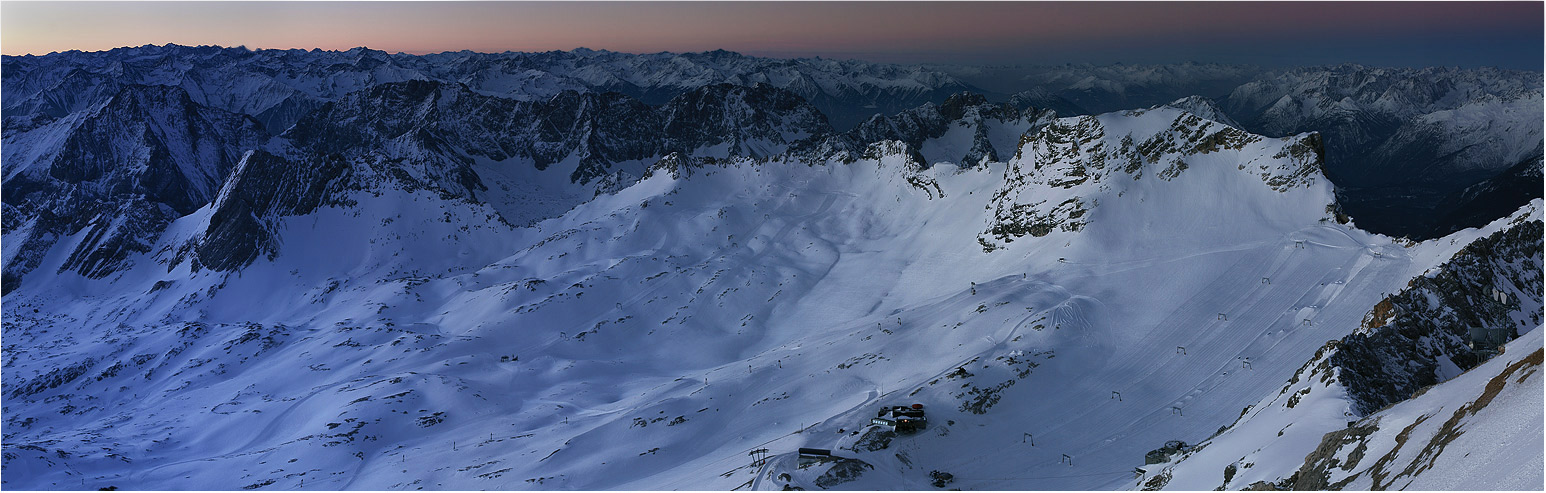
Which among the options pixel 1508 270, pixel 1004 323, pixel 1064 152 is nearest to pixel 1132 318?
pixel 1004 323

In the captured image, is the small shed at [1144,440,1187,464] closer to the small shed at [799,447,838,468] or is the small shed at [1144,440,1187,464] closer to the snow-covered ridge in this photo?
the small shed at [799,447,838,468]

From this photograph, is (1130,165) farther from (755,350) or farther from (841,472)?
(841,472)

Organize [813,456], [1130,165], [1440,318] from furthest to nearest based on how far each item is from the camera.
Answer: [1130,165] → [1440,318] → [813,456]

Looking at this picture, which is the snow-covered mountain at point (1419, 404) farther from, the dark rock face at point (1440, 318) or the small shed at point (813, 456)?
the small shed at point (813, 456)

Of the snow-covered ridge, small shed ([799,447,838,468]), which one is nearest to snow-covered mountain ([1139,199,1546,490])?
small shed ([799,447,838,468])

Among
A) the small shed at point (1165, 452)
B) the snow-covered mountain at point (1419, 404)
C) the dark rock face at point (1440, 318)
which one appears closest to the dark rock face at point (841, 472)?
the snow-covered mountain at point (1419, 404)

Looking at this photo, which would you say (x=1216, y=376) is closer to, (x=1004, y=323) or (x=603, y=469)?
(x=1004, y=323)

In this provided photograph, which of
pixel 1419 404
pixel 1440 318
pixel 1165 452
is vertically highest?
pixel 1440 318

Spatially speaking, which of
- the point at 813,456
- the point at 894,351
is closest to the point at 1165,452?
the point at 813,456
